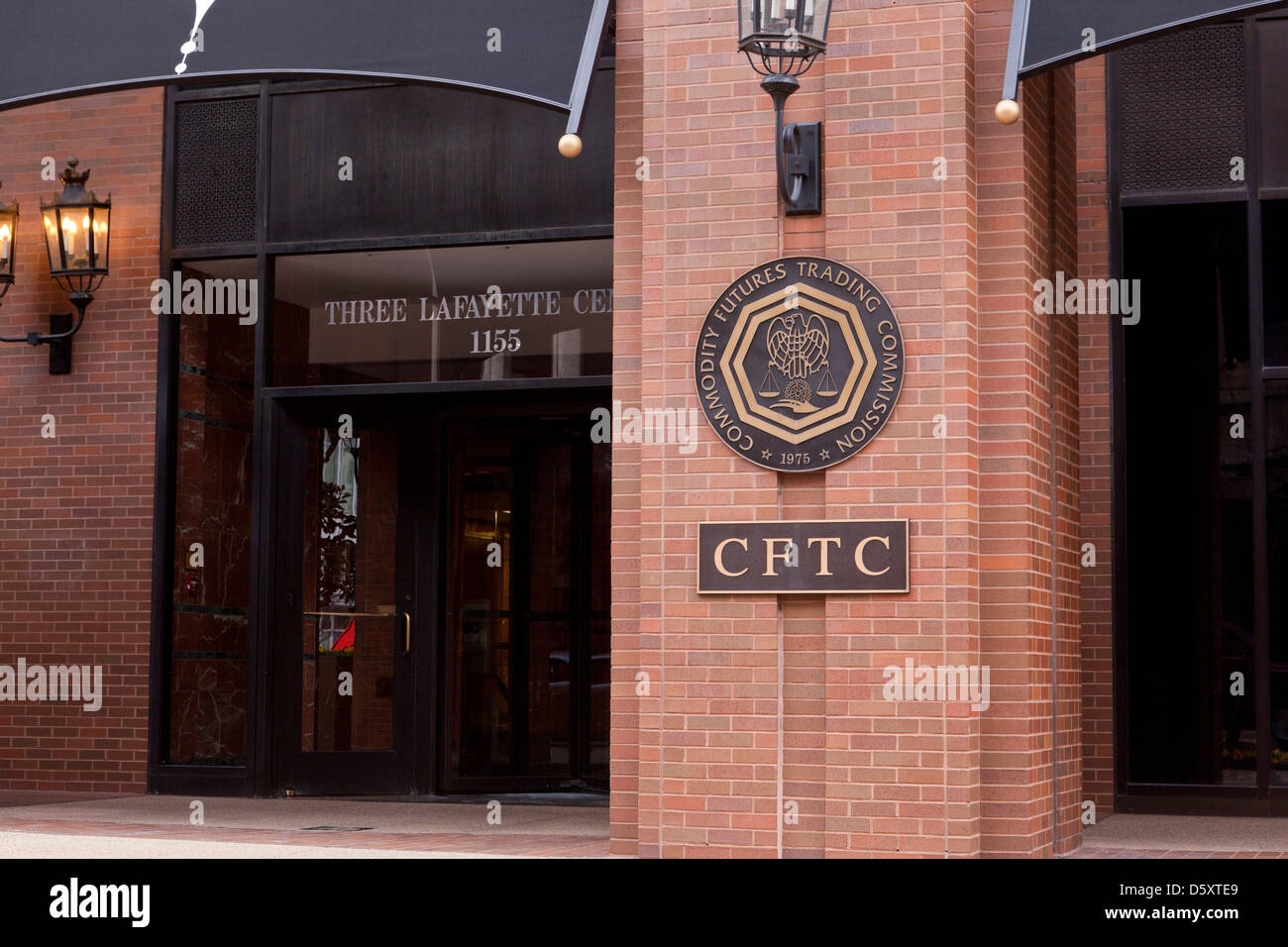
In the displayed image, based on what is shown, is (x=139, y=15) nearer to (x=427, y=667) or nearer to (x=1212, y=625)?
(x=427, y=667)

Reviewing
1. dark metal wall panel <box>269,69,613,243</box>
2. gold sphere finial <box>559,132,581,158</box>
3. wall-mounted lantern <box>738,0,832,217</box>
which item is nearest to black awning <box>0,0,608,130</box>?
A: gold sphere finial <box>559,132,581,158</box>

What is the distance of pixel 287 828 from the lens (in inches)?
328

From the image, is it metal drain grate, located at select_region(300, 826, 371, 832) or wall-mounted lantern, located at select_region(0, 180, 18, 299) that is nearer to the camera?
metal drain grate, located at select_region(300, 826, 371, 832)

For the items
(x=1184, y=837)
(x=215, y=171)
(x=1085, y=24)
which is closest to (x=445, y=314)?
(x=215, y=171)

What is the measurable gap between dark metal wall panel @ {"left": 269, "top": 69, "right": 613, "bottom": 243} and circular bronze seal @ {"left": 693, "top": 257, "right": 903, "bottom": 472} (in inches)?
106

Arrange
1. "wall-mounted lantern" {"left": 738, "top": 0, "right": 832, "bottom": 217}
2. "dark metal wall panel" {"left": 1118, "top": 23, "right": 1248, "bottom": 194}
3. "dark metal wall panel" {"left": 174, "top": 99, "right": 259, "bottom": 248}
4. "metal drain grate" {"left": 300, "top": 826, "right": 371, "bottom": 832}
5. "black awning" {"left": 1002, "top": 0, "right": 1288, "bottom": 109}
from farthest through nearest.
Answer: "dark metal wall panel" {"left": 174, "top": 99, "right": 259, "bottom": 248} < "dark metal wall panel" {"left": 1118, "top": 23, "right": 1248, "bottom": 194} < "metal drain grate" {"left": 300, "top": 826, "right": 371, "bottom": 832} < "wall-mounted lantern" {"left": 738, "top": 0, "right": 832, "bottom": 217} < "black awning" {"left": 1002, "top": 0, "right": 1288, "bottom": 109}

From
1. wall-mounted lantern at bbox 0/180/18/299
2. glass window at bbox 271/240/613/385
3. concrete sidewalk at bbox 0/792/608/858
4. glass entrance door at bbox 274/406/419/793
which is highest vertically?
wall-mounted lantern at bbox 0/180/18/299

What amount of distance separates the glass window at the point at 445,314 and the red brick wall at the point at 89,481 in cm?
107

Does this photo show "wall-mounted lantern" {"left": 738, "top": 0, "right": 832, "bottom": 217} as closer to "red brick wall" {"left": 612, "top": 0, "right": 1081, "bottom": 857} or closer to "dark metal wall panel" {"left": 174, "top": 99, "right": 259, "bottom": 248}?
"red brick wall" {"left": 612, "top": 0, "right": 1081, "bottom": 857}

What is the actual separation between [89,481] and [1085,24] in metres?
6.81

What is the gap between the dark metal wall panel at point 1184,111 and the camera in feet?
30.2

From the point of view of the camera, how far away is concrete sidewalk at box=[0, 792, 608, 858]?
7277 millimetres

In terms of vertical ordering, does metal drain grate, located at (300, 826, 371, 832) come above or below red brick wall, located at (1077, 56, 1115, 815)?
below

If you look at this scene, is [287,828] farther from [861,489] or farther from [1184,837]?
[1184,837]
